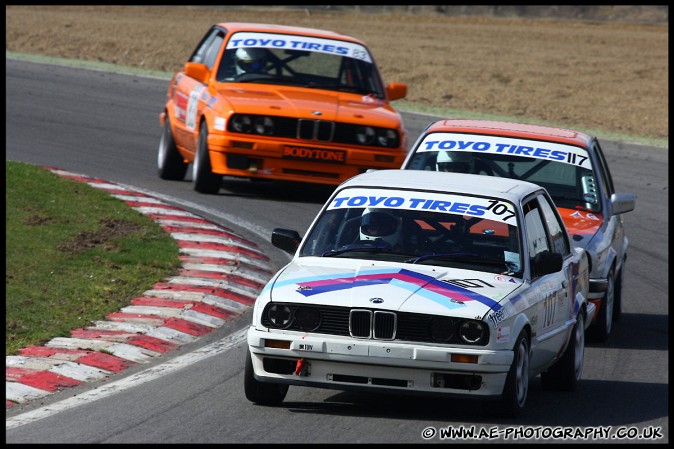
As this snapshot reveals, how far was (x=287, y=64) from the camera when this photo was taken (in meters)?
16.3

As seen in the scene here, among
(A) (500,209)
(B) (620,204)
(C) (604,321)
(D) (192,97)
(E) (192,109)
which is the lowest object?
(C) (604,321)

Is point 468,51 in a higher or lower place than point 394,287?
lower

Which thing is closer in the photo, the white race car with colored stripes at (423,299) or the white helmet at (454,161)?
the white race car with colored stripes at (423,299)

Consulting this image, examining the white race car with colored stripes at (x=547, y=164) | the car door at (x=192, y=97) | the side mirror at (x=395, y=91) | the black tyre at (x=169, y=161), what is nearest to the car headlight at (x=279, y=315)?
the white race car with colored stripes at (x=547, y=164)

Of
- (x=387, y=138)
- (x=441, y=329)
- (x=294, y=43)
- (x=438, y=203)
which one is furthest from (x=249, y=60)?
(x=441, y=329)

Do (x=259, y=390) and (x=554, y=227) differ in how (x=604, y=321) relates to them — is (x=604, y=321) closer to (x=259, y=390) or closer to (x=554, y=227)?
(x=554, y=227)

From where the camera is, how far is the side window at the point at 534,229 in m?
8.56

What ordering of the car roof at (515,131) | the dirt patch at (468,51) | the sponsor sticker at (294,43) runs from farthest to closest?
1. the dirt patch at (468,51)
2. the sponsor sticker at (294,43)
3. the car roof at (515,131)

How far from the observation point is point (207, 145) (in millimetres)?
15289

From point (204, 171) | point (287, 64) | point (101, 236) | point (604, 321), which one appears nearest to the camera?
point (604, 321)

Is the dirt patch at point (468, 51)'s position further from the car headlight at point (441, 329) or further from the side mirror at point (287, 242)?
the car headlight at point (441, 329)

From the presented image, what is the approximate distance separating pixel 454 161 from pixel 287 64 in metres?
5.17

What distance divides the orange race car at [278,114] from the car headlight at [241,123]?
1 centimetres

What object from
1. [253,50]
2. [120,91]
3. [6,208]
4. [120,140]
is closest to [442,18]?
[120,91]
